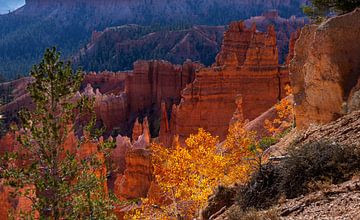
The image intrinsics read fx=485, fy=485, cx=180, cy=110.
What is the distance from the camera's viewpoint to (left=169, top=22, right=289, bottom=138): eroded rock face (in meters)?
37.4

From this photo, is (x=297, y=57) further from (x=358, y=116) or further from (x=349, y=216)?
(x=349, y=216)

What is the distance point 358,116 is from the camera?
35.1 ft

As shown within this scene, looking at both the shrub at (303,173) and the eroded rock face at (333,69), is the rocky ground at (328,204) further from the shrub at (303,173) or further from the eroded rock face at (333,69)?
the eroded rock face at (333,69)

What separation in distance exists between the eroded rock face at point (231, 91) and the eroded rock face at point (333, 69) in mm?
21736

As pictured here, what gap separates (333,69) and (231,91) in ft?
79.3

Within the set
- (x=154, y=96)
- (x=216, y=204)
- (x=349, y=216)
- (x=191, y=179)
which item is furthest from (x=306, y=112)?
(x=154, y=96)

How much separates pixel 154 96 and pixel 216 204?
174ft

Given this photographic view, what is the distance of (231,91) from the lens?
125 ft

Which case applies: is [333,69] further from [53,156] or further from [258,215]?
[53,156]

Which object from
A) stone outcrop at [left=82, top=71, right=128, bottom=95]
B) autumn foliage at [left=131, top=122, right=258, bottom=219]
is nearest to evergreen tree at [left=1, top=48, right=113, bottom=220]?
autumn foliage at [left=131, top=122, right=258, bottom=219]

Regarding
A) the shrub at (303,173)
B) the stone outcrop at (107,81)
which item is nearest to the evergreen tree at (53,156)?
the shrub at (303,173)

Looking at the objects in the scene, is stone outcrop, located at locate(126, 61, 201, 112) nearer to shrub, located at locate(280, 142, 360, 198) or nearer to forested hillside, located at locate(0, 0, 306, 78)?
shrub, located at locate(280, 142, 360, 198)

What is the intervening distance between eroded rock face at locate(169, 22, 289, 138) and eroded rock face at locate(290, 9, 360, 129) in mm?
21736

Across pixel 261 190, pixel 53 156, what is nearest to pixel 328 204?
pixel 261 190
